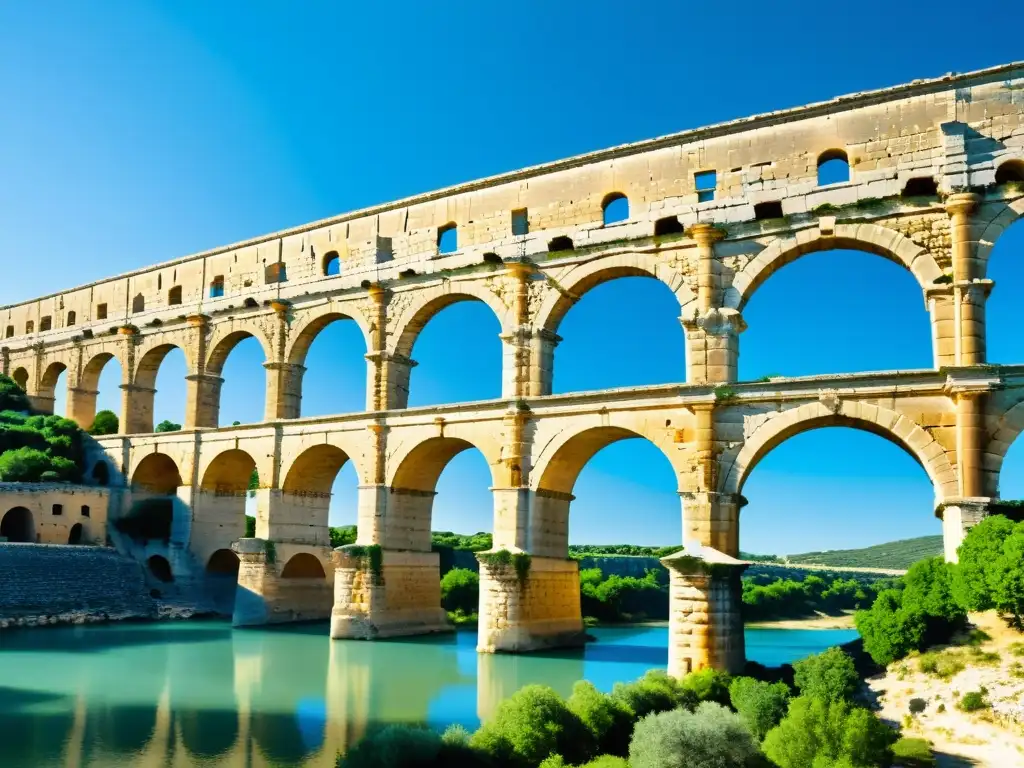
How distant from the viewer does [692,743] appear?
10461 mm

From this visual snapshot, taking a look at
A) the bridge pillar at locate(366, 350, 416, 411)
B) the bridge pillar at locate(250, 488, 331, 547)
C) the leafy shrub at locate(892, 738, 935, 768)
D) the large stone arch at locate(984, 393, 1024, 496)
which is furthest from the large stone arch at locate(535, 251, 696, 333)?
the leafy shrub at locate(892, 738, 935, 768)

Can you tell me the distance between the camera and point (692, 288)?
20578mm

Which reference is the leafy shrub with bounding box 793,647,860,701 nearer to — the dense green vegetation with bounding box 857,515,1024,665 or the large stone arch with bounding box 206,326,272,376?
the dense green vegetation with bounding box 857,515,1024,665

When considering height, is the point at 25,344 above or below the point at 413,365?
above

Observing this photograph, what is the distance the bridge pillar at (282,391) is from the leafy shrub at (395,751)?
19.3 meters

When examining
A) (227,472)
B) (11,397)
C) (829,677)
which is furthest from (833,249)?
(11,397)

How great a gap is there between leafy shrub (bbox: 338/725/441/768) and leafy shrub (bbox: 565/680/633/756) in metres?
2.76

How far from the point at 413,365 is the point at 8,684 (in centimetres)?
1309

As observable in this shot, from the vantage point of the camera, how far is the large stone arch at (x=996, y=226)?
17641 mm

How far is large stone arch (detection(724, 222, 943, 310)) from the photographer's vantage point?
1831cm

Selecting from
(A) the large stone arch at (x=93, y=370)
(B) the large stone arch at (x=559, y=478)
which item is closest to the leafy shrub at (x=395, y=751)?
(B) the large stone arch at (x=559, y=478)

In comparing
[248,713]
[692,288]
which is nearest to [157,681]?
[248,713]

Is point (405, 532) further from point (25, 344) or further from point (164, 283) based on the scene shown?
point (25, 344)

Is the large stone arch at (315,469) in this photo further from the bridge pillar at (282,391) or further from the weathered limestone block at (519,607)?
the weathered limestone block at (519,607)
